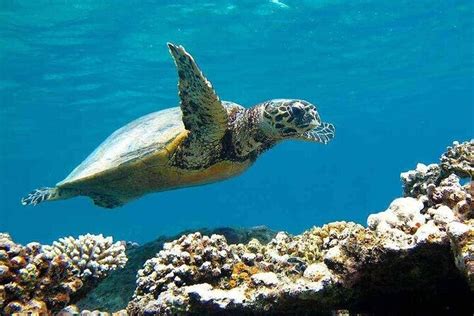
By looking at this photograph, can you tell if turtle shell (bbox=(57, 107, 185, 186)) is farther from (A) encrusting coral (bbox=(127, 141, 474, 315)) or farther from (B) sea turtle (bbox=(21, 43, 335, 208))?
(A) encrusting coral (bbox=(127, 141, 474, 315))

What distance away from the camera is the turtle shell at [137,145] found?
534 centimetres

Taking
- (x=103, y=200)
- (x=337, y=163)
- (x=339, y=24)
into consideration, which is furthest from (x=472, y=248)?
(x=337, y=163)

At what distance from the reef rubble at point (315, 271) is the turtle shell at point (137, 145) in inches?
75.1

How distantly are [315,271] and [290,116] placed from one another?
274cm

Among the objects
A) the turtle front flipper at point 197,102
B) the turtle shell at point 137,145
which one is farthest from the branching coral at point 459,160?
the turtle shell at point 137,145

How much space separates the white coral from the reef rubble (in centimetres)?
2

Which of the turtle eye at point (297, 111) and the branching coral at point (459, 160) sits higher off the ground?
the turtle eye at point (297, 111)

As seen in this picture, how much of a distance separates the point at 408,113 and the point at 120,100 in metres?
34.2

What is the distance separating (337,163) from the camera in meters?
94.0

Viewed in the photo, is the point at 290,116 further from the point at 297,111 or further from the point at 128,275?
the point at 128,275

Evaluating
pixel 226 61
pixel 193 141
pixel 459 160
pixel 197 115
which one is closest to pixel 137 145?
pixel 193 141

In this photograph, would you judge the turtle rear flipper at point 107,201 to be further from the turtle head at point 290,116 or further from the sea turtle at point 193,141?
the turtle head at point 290,116

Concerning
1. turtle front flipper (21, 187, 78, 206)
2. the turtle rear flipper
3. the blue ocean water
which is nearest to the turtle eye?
the turtle rear flipper

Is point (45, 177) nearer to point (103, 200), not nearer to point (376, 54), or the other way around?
point (376, 54)
